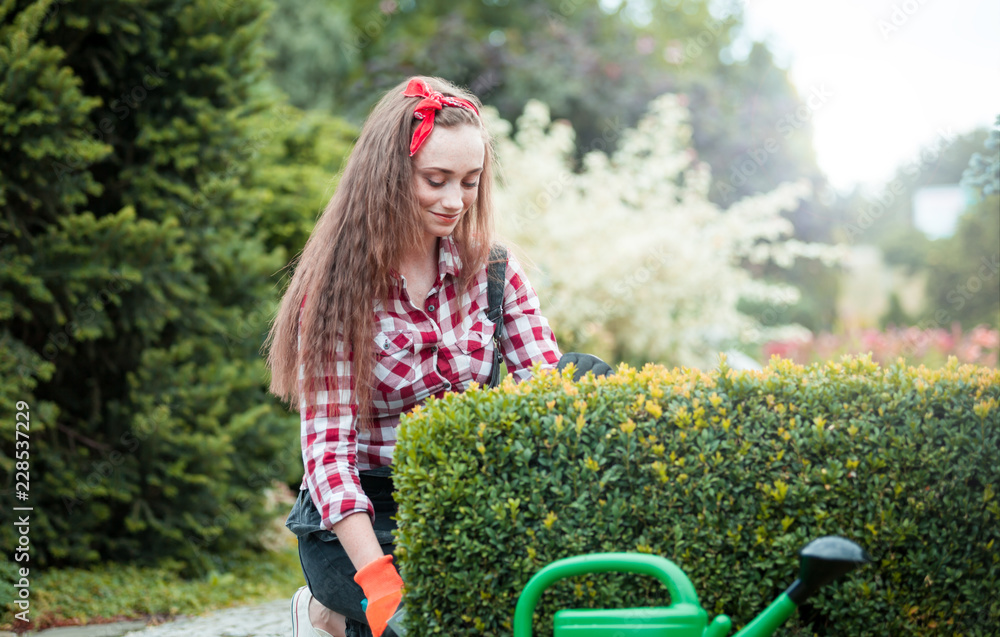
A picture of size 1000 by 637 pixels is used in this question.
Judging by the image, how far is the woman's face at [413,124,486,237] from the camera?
7.45 feet

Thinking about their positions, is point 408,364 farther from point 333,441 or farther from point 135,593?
point 135,593

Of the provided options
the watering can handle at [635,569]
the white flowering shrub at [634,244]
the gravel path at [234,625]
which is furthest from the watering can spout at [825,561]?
the white flowering shrub at [634,244]

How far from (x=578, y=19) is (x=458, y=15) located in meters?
6.93

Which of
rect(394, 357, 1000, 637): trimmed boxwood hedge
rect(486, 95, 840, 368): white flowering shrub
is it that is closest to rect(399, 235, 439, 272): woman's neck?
rect(394, 357, 1000, 637): trimmed boxwood hedge

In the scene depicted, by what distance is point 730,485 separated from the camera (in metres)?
1.78

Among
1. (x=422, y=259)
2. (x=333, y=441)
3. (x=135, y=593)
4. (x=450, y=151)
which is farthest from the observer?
(x=135, y=593)

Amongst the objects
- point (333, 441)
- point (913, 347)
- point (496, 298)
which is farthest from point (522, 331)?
point (913, 347)

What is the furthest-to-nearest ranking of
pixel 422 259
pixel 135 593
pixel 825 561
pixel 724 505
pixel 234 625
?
pixel 135 593
pixel 234 625
pixel 422 259
pixel 724 505
pixel 825 561

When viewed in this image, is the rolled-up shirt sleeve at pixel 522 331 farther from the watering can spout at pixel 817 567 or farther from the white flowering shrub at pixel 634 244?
the white flowering shrub at pixel 634 244

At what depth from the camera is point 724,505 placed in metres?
1.78

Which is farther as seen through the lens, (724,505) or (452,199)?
(452,199)

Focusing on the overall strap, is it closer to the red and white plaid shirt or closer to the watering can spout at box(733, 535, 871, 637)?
the red and white plaid shirt

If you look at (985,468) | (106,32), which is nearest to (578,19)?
(106,32)

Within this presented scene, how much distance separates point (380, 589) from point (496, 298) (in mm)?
976
